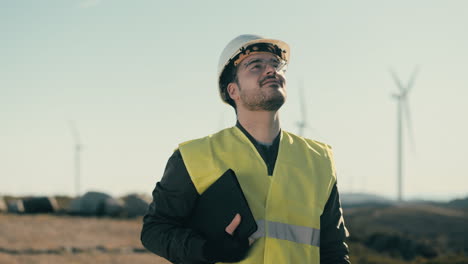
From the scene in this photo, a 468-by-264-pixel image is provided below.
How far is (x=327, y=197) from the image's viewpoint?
4.17m

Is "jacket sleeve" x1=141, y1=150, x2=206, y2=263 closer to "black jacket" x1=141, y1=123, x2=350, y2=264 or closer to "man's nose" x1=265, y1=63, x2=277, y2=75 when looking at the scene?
"black jacket" x1=141, y1=123, x2=350, y2=264

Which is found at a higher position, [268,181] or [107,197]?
[268,181]

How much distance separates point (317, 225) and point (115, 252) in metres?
11.8

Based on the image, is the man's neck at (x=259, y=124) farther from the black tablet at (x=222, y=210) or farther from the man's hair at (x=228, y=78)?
the black tablet at (x=222, y=210)

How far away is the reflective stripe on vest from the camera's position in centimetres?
377

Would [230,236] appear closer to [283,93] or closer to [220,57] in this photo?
[283,93]

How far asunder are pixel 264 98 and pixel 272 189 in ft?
2.01

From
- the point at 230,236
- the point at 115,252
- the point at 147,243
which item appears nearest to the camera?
the point at 230,236

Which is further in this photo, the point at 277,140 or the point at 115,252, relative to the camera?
the point at 115,252

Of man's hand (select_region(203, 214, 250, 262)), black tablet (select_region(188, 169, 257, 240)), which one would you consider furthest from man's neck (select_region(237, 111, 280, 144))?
man's hand (select_region(203, 214, 250, 262))

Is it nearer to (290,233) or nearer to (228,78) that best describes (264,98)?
(228,78)

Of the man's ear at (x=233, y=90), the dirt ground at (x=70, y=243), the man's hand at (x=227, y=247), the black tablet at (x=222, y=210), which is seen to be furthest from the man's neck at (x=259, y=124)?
the dirt ground at (x=70, y=243)

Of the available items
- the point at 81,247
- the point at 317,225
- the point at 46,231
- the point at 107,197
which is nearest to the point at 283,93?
the point at 317,225

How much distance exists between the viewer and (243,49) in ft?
13.7
